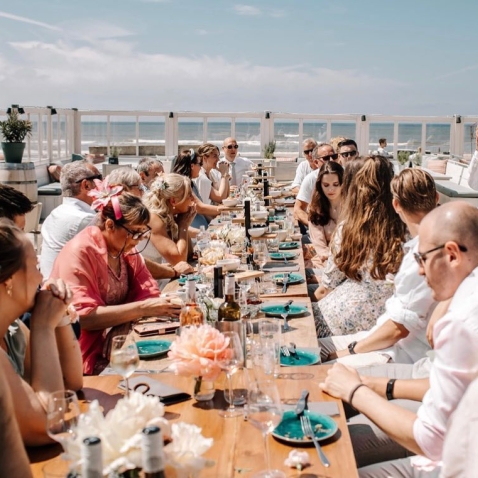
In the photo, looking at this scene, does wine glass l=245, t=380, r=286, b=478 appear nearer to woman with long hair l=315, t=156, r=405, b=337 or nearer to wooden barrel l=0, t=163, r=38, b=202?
woman with long hair l=315, t=156, r=405, b=337

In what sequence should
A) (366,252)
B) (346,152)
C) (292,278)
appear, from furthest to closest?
(346,152) < (292,278) < (366,252)

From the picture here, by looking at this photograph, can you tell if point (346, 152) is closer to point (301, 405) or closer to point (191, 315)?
point (191, 315)

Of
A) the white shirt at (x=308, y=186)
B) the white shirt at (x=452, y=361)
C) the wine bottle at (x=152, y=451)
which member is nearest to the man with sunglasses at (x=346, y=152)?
the white shirt at (x=308, y=186)

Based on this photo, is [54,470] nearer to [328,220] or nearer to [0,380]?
[0,380]

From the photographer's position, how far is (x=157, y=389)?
1933mm

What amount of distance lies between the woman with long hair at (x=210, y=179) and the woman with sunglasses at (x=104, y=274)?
418cm

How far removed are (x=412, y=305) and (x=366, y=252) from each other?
0.65m

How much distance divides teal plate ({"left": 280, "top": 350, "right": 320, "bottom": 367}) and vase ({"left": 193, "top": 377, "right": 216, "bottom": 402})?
1.32 ft

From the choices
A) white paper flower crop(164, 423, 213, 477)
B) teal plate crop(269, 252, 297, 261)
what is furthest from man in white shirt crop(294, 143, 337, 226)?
white paper flower crop(164, 423, 213, 477)

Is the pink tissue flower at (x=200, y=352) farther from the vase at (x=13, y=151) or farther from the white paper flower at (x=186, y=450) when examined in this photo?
the vase at (x=13, y=151)

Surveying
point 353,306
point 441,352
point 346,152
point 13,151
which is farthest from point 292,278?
point 13,151

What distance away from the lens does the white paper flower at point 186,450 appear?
1190 millimetres

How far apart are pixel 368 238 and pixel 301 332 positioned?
847mm

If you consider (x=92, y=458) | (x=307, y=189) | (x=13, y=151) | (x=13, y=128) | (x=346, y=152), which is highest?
(x=13, y=128)
